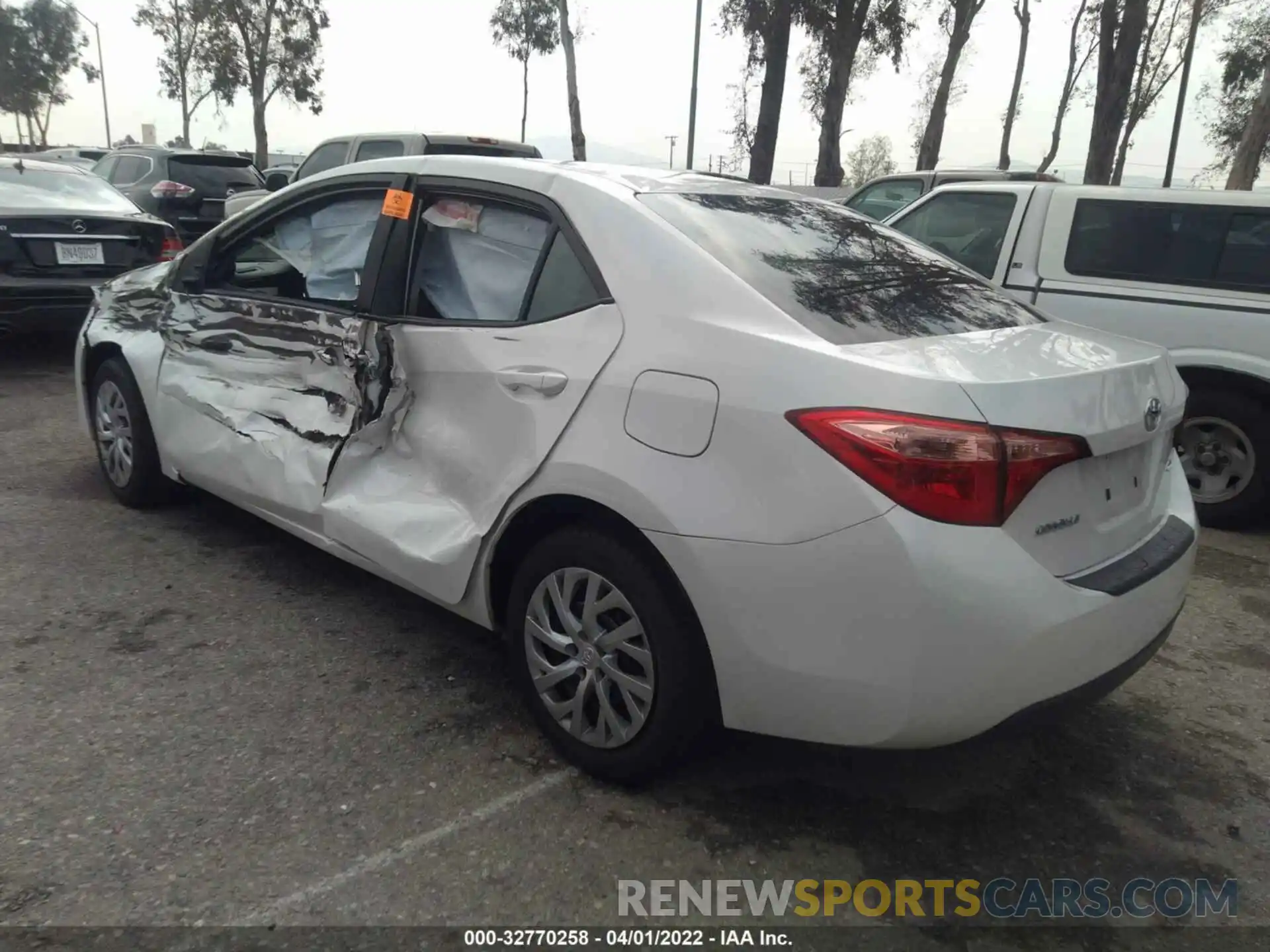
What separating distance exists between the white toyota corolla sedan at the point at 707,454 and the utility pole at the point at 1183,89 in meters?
28.3

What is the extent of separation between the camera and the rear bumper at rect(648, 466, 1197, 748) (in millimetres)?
2139

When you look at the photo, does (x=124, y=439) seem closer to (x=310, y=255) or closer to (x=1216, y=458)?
(x=310, y=255)

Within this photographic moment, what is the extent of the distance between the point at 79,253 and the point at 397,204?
206 inches

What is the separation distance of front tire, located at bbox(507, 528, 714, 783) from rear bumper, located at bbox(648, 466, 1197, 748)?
0.10 m

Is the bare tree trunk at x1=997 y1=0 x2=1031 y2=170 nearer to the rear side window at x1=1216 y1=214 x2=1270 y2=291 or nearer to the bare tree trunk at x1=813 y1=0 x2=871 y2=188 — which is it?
the bare tree trunk at x1=813 y1=0 x2=871 y2=188

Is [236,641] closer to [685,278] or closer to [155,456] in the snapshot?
[155,456]

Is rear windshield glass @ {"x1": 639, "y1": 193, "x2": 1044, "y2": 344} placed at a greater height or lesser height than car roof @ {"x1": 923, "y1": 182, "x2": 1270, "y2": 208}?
lesser

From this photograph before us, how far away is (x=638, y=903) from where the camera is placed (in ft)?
7.68

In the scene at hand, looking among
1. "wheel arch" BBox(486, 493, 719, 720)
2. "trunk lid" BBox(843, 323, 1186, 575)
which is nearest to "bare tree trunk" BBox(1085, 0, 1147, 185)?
"trunk lid" BBox(843, 323, 1186, 575)

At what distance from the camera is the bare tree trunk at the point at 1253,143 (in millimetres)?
15578

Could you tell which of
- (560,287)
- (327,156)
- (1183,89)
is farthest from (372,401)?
(1183,89)

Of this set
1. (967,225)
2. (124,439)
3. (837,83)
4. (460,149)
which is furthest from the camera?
(837,83)

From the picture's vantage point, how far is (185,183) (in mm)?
13562

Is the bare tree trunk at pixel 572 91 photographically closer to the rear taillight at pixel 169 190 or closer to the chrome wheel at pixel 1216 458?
the rear taillight at pixel 169 190
